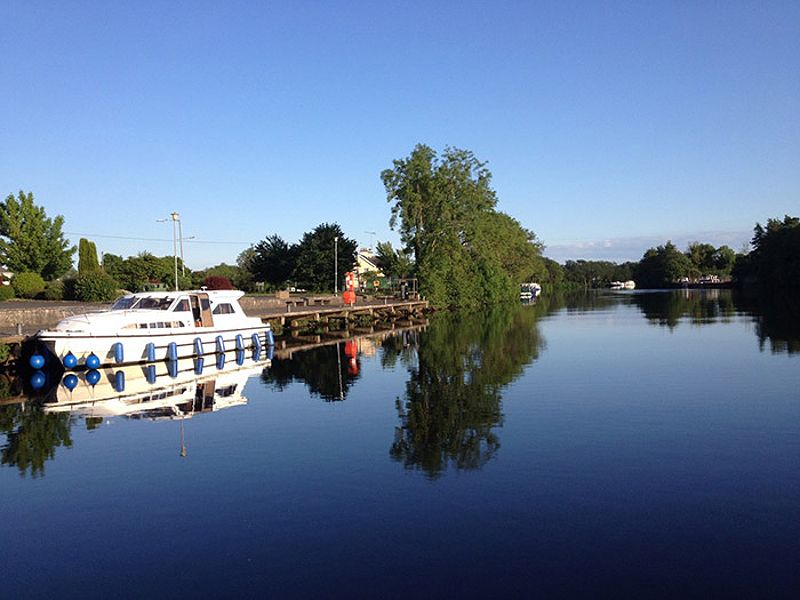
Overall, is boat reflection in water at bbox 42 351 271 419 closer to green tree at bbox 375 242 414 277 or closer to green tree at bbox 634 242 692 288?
green tree at bbox 375 242 414 277

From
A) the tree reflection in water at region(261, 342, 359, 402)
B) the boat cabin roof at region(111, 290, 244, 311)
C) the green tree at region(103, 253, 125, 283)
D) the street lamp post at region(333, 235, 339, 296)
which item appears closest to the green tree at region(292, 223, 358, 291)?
the street lamp post at region(333, 235, 339, 296)

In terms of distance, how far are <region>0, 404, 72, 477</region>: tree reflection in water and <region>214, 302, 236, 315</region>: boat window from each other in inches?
509

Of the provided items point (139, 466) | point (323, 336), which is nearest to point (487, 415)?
point (139, 466)

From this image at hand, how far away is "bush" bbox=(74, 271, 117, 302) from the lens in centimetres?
4872

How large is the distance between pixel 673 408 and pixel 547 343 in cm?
1844

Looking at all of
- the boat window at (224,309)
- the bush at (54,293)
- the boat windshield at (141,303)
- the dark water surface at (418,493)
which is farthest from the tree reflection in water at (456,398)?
the bush at (54,293)

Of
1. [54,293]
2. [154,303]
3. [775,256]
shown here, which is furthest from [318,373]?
[775,256]

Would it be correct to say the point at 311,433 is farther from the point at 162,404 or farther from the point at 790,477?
the point at 790,477

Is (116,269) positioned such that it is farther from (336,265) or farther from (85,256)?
(336,265)

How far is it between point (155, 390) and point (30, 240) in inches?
1901

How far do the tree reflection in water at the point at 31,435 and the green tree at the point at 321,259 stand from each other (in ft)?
205

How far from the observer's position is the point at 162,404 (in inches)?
762

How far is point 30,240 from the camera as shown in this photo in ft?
200

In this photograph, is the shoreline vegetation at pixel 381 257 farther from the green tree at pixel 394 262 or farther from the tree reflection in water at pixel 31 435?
the tree reflection in water at pixel 31 435
